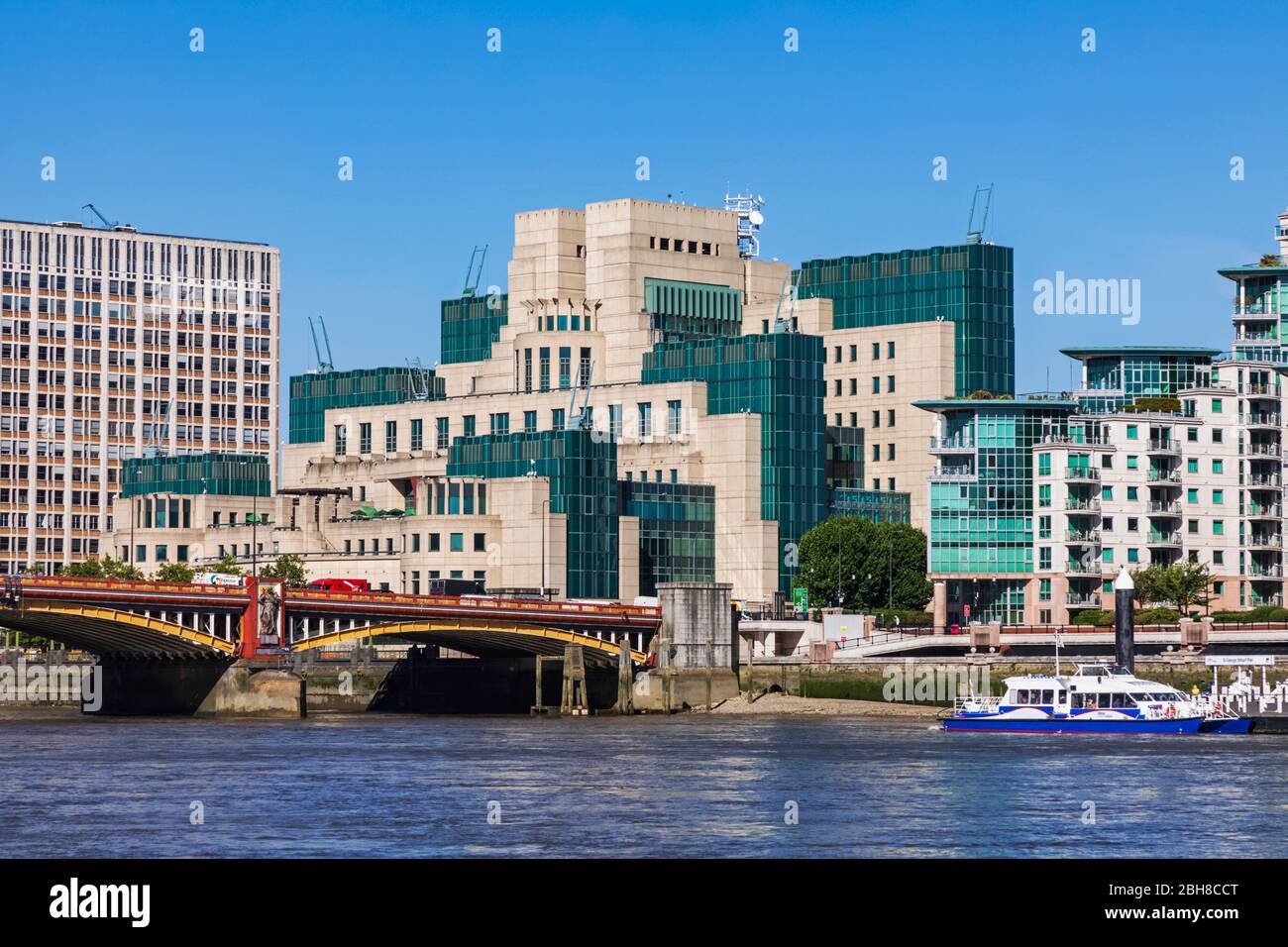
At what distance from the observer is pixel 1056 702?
124938mm

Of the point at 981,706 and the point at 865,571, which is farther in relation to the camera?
the point at 865,571

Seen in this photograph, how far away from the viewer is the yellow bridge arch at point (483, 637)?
14475 cm

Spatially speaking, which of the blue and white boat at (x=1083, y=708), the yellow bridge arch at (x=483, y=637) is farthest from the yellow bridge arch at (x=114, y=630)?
the blue and white boat at (x=1083, y=708)

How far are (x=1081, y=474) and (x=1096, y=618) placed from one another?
19.9 m

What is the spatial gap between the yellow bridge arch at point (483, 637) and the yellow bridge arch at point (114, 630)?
5.82 metres

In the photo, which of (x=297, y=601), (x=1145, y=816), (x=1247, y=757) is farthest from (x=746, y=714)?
(x=1145, y=816)

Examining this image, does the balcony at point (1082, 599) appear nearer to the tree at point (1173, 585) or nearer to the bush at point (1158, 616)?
the tree at point (1173, 585)

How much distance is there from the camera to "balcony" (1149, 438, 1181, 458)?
186m

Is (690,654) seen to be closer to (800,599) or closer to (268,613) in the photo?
(268,613)

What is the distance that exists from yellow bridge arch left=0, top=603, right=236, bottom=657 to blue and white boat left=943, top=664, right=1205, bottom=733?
46.1m

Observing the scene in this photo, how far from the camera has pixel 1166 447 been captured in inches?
7372

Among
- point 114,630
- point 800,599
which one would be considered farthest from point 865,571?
point 114,630

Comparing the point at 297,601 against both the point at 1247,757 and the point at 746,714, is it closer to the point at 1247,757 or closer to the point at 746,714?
the point at 746,714

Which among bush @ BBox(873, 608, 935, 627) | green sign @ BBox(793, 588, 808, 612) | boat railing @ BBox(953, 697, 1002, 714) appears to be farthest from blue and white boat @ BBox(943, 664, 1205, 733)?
bush @ BBox(873, 608, 935, 627)
